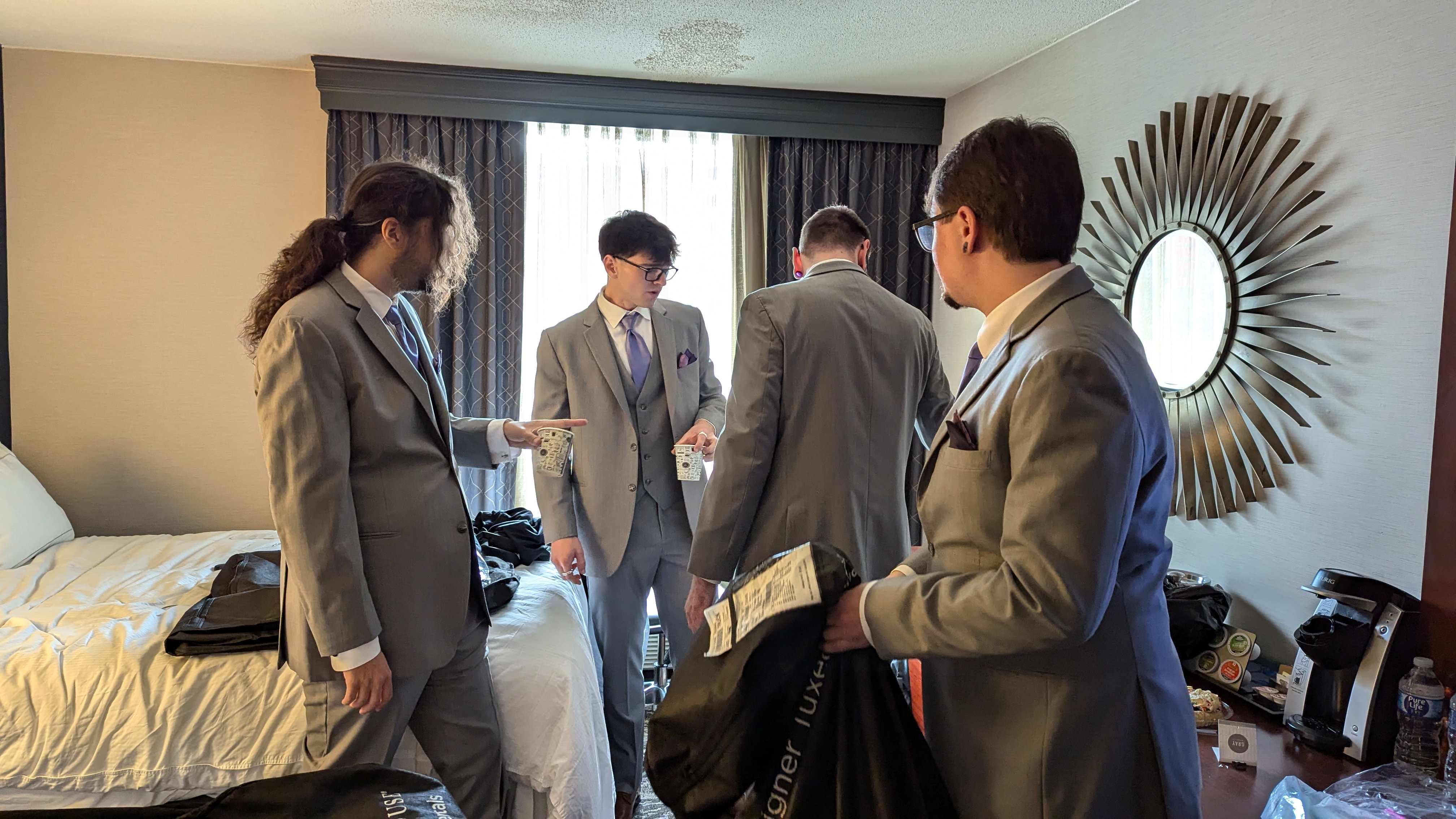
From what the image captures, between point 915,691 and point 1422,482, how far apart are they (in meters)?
1.27

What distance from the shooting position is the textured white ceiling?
2.83m

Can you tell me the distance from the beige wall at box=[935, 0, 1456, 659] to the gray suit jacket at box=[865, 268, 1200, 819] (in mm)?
1265

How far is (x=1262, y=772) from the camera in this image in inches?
67.4

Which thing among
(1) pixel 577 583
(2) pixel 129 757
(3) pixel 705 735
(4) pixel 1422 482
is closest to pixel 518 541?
(1) pixel 577 583

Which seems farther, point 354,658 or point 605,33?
point 605,33

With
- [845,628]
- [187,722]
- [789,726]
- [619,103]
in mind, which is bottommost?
[187,722]

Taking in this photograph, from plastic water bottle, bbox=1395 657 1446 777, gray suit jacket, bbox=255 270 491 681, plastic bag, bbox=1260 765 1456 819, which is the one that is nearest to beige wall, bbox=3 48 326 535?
gray suit jacket, bbox=255 270 491 681

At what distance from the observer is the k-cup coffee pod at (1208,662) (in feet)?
7.12

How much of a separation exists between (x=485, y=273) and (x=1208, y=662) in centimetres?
301

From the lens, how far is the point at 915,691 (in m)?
1.52

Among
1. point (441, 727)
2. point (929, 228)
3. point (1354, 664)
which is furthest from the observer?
point (1354, 664)

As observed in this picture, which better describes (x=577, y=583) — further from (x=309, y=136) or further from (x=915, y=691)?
(x=309, y=136)

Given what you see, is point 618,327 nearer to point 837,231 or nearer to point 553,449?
point 553,449

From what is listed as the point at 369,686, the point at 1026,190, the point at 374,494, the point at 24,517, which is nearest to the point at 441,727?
the point at 369,686
